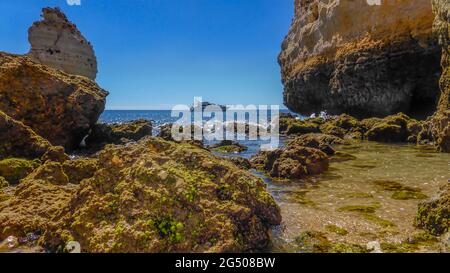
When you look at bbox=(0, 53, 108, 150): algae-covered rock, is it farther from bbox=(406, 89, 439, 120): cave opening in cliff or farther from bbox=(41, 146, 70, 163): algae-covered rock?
bbox=(406, 89, 439, 120): cave opening in cliff

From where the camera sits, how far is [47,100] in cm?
2016

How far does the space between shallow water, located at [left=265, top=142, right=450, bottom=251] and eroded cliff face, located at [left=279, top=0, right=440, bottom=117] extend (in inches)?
765

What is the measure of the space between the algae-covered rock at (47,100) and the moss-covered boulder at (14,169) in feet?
23.3

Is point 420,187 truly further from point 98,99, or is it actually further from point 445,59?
point 98,99

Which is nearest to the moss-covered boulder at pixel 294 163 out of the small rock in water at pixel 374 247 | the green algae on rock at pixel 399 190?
the green algae on rock at pixel 399 190

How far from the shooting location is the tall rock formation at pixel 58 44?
43.4 metres

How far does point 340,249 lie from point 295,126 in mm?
32757

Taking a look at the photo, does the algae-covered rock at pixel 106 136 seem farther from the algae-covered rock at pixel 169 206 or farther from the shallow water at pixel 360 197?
the algae-covered rock at pixel 169 206

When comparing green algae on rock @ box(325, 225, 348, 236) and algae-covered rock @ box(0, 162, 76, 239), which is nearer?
algae-covered rock @ box(0, 162, 76, 239)

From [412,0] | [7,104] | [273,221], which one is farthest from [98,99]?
[412,0]

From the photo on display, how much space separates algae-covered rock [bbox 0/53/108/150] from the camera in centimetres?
1844

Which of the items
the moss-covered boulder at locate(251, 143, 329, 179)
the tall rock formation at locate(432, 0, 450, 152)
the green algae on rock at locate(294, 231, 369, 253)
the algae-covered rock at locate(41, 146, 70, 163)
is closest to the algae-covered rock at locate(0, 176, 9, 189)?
the algae-covered rock at locate(41, 146, 70, 163)
